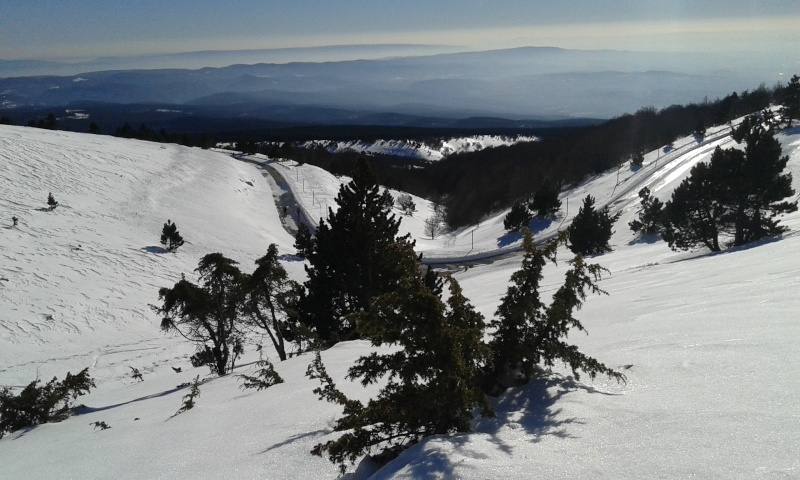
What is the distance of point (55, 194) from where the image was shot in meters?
34.8

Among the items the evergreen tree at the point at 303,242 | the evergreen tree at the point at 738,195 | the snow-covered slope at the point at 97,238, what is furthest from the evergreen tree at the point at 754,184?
the snow-covered slope at the point at 97,238

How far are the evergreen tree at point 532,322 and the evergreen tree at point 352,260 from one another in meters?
10.6

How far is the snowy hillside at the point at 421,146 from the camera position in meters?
163

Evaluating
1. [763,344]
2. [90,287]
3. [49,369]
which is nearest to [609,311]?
[763,344]

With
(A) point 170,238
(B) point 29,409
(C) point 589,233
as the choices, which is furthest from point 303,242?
(B) point 29,409

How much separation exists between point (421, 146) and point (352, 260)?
525 ft

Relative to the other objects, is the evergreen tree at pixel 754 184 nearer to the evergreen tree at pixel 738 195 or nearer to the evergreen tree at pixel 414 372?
the evergreen tree at pixel 738 195

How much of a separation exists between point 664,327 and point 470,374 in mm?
3697

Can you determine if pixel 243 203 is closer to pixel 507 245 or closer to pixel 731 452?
pixel 507 245

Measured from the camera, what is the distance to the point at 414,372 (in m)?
4.00

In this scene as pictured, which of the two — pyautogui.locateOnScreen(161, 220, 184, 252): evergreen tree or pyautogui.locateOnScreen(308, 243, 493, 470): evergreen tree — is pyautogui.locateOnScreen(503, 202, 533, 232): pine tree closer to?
pyautogui.locateOnScreen(161, 220, 184, 252): evergreen tree

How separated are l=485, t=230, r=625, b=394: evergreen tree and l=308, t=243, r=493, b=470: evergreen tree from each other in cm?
102

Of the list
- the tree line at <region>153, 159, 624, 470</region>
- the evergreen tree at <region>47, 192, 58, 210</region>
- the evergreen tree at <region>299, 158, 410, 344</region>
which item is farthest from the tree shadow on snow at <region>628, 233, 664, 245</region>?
the evergreen tree at <region>47, 192, 58, 210</region>

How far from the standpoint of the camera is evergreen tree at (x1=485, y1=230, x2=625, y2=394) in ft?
15.9
